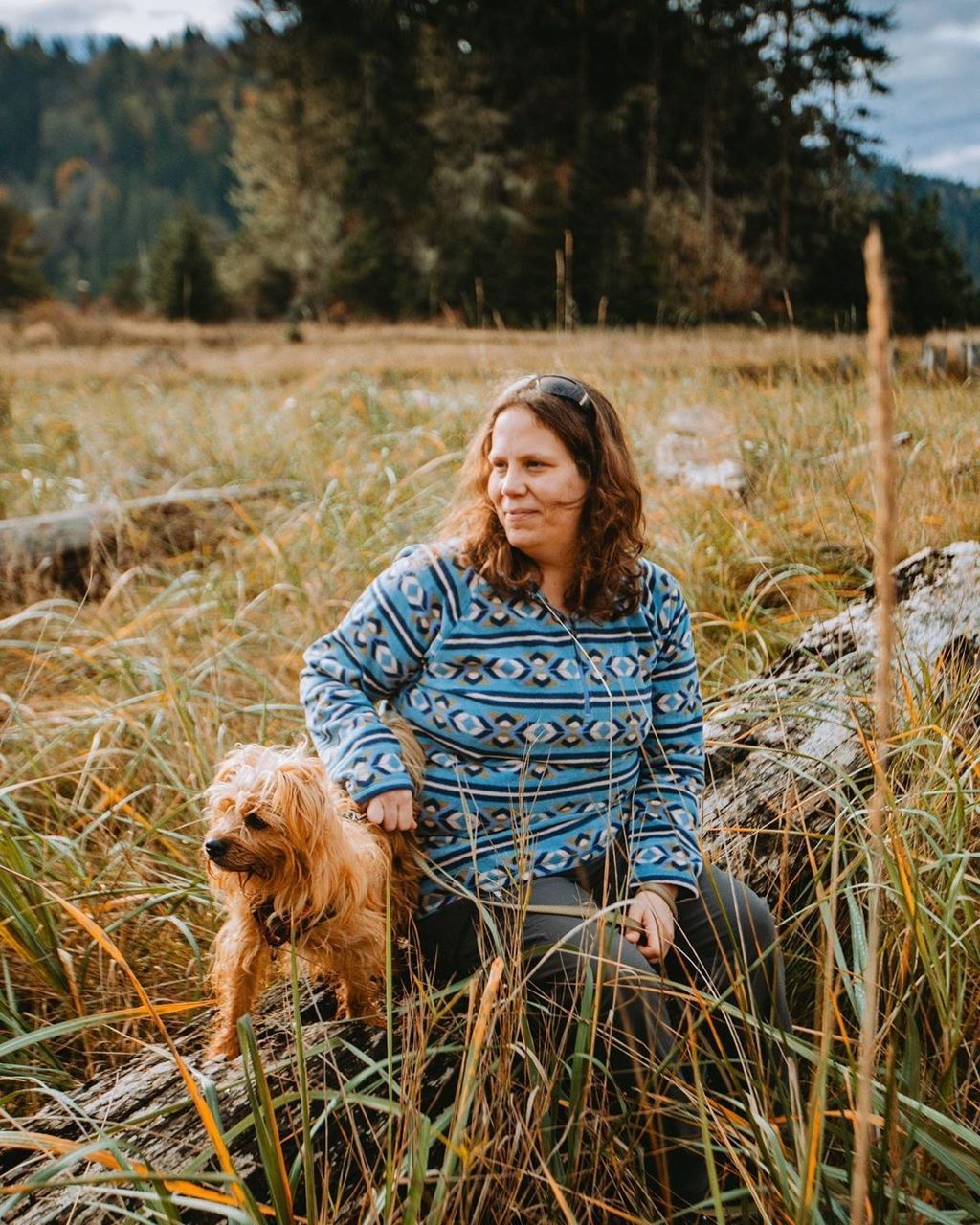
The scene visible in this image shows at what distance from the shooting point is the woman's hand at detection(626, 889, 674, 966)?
1.65m

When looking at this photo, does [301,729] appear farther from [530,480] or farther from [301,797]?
[301,797]

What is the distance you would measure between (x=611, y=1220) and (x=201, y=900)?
3.53ft

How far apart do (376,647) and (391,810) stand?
39 centimetres

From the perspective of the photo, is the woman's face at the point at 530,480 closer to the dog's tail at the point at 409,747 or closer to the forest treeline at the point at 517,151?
the dog's tail at the point at 409,747

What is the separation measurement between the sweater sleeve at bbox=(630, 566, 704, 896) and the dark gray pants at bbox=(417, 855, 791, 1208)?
0.33 ft

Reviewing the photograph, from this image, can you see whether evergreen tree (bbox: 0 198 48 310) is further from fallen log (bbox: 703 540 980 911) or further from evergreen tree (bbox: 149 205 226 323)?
fallen log (bbox: 703 540 980 911)

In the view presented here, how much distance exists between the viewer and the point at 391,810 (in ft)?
5.34

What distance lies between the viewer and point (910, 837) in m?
1.71

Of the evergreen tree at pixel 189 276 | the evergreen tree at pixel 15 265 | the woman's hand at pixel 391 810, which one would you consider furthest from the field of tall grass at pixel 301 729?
the evergreen tree at pixel 15 265

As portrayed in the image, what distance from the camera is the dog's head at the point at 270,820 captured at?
1.32 meters

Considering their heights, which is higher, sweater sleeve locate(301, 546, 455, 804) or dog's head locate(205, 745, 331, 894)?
sweater sleeve locate(301, 546, 455, 804)

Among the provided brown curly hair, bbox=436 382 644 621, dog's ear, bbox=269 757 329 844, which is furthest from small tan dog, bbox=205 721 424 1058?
brown curly hair, bbox=436 382 644 621

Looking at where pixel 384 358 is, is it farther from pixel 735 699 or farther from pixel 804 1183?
pixel 804 1183

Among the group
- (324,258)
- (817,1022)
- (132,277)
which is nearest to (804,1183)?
(817,1022)
